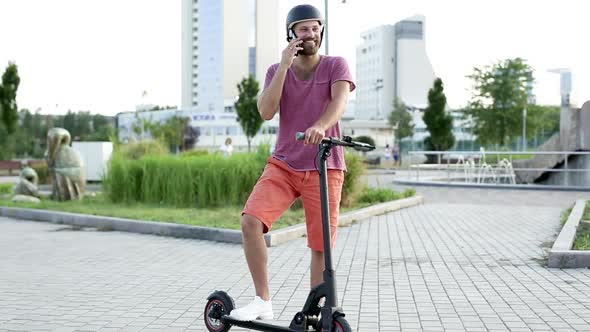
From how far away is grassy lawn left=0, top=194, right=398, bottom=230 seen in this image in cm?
1005

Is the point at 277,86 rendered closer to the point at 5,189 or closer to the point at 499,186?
the point at 5,189

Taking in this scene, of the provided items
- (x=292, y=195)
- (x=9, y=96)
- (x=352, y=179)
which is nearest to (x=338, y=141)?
(x=292, y=195)

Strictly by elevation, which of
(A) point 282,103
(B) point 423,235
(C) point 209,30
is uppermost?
(C) point 209,30

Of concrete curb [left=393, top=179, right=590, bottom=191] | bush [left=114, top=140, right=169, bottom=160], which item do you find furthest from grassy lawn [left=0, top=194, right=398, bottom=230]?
concrete curb [left=393, top=179, right=590, bottom=191]

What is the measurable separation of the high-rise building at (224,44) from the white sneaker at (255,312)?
4525 inches

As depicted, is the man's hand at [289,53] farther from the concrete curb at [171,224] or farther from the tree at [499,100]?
the tree at [499,100]

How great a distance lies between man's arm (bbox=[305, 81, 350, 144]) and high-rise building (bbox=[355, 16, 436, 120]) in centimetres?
13720

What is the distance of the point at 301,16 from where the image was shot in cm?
367

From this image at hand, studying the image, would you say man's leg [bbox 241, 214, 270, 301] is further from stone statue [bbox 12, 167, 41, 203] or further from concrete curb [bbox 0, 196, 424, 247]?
stone statue [bbox 12, 167, 41, 203]

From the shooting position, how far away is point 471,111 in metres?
46.8

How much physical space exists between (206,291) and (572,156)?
59.5ft

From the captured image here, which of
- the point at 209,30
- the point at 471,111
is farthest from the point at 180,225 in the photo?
the point at 209,30

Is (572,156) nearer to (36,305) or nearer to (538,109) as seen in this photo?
(36,305)

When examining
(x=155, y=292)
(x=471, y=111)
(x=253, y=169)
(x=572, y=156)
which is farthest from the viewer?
(x=471, y=111)
